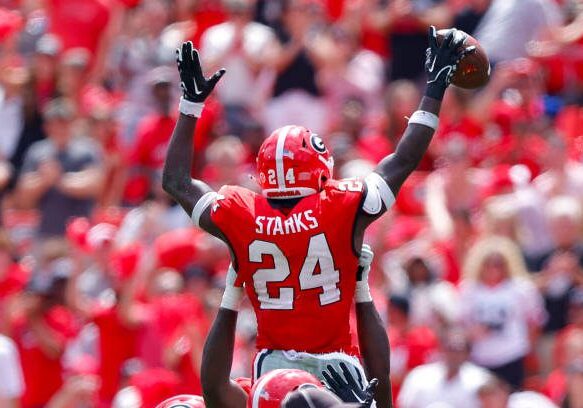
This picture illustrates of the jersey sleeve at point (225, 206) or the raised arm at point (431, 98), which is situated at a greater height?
the raised arm at point (431, 98)

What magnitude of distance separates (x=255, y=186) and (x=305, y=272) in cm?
560

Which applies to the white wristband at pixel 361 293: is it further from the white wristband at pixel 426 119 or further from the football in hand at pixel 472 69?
the football in hand at pixel 472 69

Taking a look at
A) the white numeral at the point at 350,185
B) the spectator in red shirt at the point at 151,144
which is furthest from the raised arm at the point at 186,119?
the spectator in red shirt at the point at 151,144

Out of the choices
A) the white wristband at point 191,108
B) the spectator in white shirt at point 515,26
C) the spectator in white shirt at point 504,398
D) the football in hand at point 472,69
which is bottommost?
the spectator in white shirt at point 504,398

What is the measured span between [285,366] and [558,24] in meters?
7.96

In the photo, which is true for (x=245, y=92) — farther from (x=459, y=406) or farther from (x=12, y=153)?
(x=459, y=406)

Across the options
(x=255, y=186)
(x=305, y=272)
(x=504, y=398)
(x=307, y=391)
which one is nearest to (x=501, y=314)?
(x=504, y=398)

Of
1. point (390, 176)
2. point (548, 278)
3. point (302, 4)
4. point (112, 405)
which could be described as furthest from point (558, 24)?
point (390, 176)

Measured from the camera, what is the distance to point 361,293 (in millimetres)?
7914

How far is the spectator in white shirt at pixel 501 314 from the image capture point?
1195 centimetres

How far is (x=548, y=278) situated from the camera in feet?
40.4

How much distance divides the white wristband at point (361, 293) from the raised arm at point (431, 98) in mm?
510

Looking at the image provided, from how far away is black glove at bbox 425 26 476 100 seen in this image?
308 inches

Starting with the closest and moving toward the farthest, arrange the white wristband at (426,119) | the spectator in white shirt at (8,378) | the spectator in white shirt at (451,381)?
the white wristband at (426,119) < the spectator in white shirt at (8,378) < the spectator in white shirt at (451,381)
